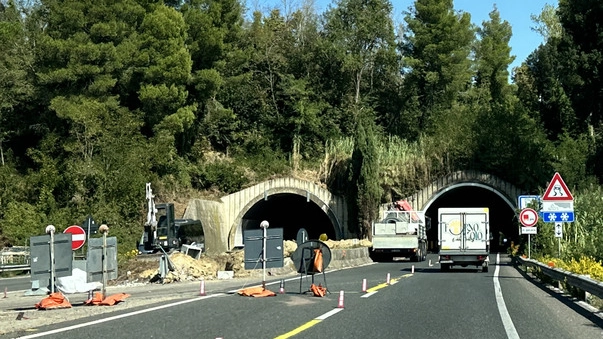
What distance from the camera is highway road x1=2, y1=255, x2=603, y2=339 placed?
12625mm

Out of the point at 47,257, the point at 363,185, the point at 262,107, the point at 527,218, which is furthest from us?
the point at 262,107

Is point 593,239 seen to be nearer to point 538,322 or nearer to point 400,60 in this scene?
point 538,322

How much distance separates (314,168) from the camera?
2494 inches

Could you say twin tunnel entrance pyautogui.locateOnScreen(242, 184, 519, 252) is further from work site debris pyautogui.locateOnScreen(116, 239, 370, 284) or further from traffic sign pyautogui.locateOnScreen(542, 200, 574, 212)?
traffic sign pyautogui.locateOnScreen(542, 200, 574, 212)

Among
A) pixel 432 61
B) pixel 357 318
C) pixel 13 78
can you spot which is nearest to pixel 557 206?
pixel 357 318

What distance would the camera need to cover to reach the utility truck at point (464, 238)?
1320 inches

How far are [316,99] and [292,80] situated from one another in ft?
10.1

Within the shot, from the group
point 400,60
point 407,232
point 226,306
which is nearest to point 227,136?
point 400,60

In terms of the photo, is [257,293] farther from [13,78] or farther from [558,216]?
[13,78]

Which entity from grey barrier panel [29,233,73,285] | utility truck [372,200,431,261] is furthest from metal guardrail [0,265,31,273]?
grey barrier panel [29,233,73,285]

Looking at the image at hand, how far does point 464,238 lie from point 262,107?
123 feet

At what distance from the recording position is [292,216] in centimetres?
7075

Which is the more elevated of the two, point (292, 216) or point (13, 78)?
point (13, 78)

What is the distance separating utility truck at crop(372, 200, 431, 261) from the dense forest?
7.83 metres
